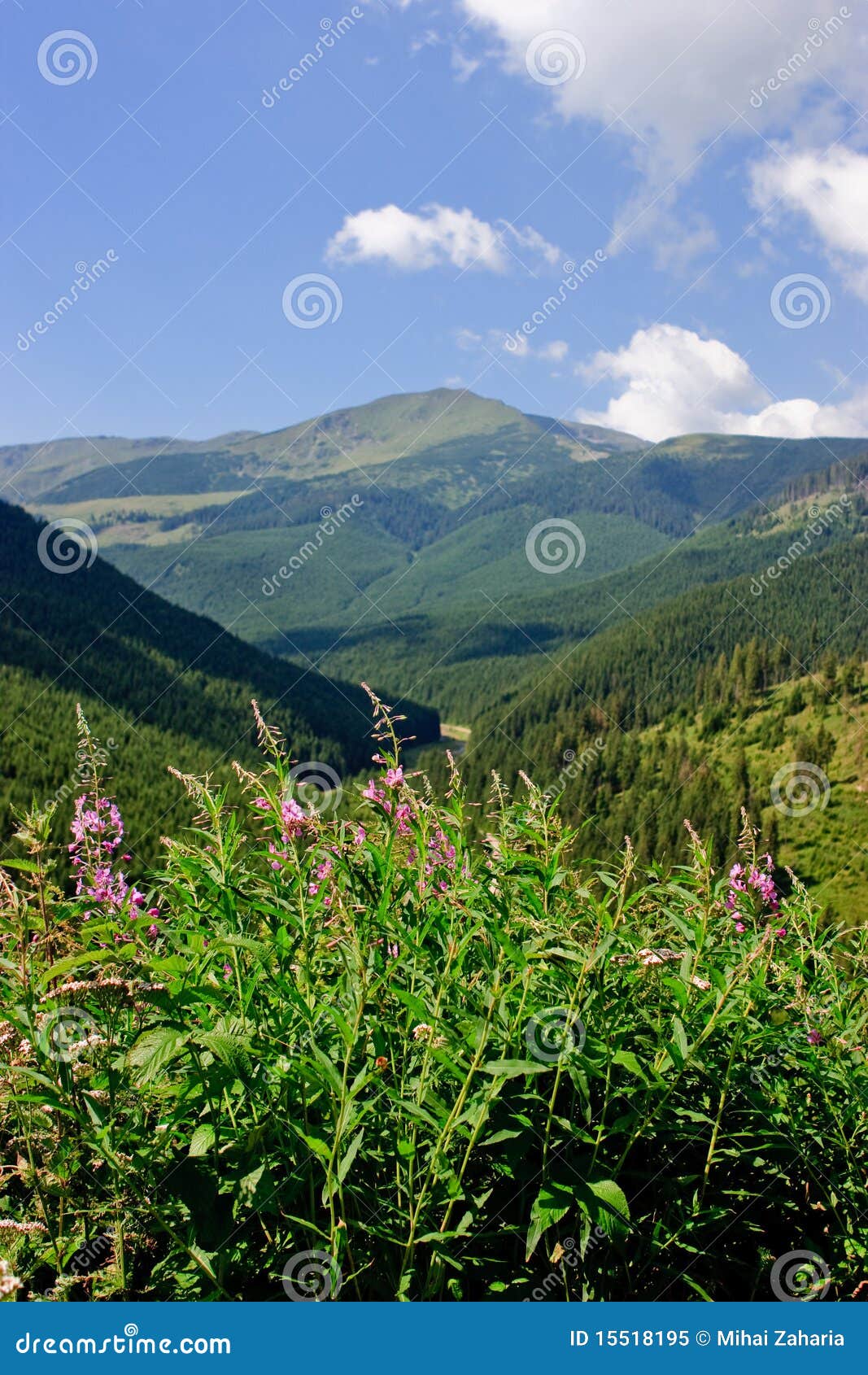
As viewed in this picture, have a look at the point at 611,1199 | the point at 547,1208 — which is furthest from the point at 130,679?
the point at 611,1199

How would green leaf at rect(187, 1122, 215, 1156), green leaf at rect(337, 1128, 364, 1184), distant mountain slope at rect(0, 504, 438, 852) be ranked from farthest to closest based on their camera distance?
1. distant mountain slope at rect(0, 504, 438, 852)
2. green leaf at rect(187, 1122, 215, 1156)
3. green leaf at rect(337, 1128, 364, 1184)

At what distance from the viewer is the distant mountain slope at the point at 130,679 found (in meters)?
124

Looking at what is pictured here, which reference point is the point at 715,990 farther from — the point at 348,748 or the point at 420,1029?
the point at 348,748

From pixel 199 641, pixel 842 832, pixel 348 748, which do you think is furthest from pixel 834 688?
pixel 199 641

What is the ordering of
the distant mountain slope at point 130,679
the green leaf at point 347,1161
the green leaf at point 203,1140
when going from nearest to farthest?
1. the green leaf at point 347,1161
2. the green leaf at point 203,1140
3. the distant mountain slope at point 130,679

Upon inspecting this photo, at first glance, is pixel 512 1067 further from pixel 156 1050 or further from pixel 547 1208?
pixel 156 1050

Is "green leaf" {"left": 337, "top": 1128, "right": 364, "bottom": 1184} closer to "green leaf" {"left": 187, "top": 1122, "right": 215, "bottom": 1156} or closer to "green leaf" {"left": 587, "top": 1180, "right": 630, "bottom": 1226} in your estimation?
"green leaf" {"left": 187, "top": 1122, "right": 215, "bottom": 1156}

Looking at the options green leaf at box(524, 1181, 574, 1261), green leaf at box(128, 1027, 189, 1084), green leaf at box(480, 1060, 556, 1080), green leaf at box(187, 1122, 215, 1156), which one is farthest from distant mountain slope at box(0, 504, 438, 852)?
green leaf at box(480, 1060, 556, 1080)

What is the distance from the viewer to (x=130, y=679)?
16862cm

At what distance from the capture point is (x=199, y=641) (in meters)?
193

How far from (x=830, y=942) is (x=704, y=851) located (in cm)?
166

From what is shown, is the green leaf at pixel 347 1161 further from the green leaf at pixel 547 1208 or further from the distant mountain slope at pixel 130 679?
the distant mountain slope at pixel 130 679

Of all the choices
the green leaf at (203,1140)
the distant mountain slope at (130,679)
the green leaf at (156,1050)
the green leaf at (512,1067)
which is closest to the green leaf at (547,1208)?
the green leaf at (512,1067)

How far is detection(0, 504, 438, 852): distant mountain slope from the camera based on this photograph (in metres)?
124
